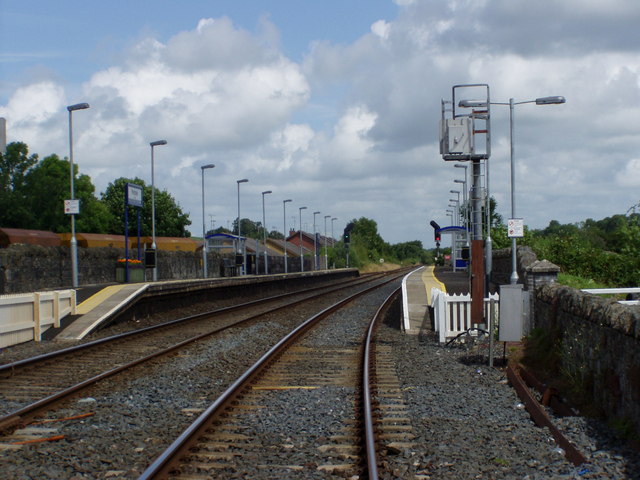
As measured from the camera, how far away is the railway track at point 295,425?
6.02 m

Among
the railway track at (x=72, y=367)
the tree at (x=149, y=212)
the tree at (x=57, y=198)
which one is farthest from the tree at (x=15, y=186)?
the railway track at (x=72, y=367)

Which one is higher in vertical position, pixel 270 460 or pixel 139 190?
pixel 139 190

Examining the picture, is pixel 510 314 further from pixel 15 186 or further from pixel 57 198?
pixel 15 186

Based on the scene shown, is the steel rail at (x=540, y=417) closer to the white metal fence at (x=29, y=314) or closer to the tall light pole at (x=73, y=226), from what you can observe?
the white metal fence at (x=29, y=314)

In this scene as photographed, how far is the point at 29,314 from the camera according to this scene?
49.6 feet

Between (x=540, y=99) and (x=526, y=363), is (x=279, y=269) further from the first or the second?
(x=526, y=363)

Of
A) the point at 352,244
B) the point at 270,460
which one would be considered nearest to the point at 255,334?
the point at 270,460

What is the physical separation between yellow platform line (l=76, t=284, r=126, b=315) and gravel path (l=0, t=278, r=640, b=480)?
719 centimetres

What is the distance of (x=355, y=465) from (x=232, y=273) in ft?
148

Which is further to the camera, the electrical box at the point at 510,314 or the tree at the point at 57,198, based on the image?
the tree at the point at 57,198

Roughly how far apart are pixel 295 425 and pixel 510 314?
450 centimetres

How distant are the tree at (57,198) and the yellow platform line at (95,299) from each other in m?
56.0

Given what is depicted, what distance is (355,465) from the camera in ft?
20.0

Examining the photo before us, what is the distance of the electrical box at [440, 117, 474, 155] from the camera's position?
1548 centimetres
